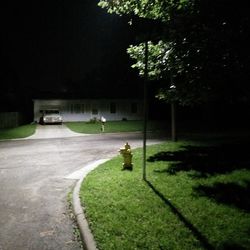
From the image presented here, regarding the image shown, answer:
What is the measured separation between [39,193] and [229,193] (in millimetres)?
4787

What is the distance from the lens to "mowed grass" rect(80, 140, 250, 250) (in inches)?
226

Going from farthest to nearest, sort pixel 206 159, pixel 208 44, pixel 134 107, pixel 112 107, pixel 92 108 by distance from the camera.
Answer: pixel 134 107, pixel 112 107, pixel 92 108, pixel 206 159, pixel 208 44

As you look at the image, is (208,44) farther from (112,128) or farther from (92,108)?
(92,108)

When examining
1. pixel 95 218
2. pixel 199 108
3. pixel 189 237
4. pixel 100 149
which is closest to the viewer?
pixel 189 237

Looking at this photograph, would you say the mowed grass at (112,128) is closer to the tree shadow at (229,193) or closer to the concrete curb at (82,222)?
the concrete curb at (82,222)

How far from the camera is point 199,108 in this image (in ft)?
158

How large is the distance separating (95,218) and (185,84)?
17.1ft

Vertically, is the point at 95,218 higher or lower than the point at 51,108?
lower

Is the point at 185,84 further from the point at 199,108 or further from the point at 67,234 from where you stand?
the point at 199,108

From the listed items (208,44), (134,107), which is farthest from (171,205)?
(134,107)

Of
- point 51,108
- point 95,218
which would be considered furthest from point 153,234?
point 51,108

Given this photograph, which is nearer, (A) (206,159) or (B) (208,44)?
(B) (208,44)

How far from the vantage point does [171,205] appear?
7516mm

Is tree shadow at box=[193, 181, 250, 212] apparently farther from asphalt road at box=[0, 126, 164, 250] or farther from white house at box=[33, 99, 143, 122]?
white house at box=[33, 99, 143, 122]
